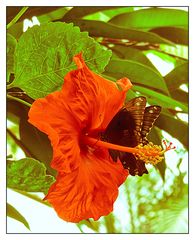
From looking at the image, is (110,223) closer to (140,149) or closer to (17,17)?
(140,149)

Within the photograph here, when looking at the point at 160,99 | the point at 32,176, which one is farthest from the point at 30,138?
the point at 160,99

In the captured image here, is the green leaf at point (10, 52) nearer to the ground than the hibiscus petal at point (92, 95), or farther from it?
farther from it

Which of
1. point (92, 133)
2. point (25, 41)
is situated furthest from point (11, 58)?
point (92, 133)

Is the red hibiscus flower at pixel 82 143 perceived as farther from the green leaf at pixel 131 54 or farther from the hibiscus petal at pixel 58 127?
the green leaf at pixel 131 54

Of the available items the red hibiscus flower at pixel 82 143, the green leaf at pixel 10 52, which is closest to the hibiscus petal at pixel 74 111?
the red hibiscus flower at pixel 82 143
